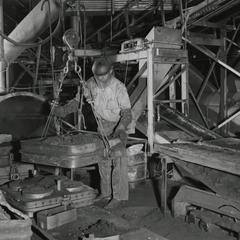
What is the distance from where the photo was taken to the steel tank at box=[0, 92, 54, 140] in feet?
21.8

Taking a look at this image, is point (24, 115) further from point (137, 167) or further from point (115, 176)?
point (115, 176)

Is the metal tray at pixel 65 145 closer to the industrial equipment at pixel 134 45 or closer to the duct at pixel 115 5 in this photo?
the industrial equipment at pixel 134 45

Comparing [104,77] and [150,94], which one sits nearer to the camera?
[104,77]

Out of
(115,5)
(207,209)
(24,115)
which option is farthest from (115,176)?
(115,5)

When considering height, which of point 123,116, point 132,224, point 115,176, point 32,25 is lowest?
point 132,224

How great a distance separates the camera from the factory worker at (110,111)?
4.96 metres

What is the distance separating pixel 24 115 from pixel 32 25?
1.86m

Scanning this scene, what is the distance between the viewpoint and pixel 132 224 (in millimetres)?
4371

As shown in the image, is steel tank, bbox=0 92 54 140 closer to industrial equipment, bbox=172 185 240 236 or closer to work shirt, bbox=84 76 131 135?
work shirt, bbox=84 76 131 135

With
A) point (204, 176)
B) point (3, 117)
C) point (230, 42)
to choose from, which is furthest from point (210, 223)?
point (230, 42)

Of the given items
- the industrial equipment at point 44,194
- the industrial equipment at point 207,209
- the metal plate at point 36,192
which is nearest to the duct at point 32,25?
the industrial equipment at point 44,194

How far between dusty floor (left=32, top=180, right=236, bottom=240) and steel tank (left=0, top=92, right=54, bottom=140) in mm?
2754

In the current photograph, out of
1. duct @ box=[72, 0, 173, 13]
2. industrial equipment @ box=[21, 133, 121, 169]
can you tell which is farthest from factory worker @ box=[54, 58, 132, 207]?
duct @ box=[72, 0, 173, 13]

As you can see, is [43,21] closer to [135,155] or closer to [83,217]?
[135,155]
